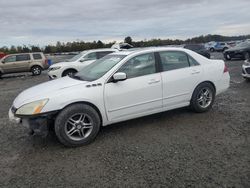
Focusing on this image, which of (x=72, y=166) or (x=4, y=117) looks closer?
(x=72, y=166)

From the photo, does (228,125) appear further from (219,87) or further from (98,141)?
(98,141)

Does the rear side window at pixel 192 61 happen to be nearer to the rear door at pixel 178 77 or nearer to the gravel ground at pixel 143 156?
the rear door at pixel 178 77

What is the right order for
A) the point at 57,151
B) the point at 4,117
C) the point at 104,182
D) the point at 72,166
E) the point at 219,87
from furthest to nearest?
the point at 4,117 < the point at 219,87 < the point at 57,151 < the point at 72,166 < the point at 104,182

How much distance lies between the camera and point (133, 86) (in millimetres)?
4715

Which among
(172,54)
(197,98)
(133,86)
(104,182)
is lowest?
(104,182)

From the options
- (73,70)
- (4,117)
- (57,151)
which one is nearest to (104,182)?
(57,151)

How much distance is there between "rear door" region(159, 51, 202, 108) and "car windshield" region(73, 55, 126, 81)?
3.20ft

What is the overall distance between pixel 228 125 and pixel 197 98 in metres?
0.92

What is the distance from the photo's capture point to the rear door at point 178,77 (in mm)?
5125

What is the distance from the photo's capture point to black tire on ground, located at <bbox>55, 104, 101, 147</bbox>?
414 cm

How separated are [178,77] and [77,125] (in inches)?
91.0

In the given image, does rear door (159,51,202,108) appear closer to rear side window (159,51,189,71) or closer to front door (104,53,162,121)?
rear side window (159,51,189,71)

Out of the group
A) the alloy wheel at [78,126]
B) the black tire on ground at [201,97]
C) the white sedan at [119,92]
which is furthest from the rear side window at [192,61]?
the alloy wheel at [78,126]

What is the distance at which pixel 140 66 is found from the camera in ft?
16.4
